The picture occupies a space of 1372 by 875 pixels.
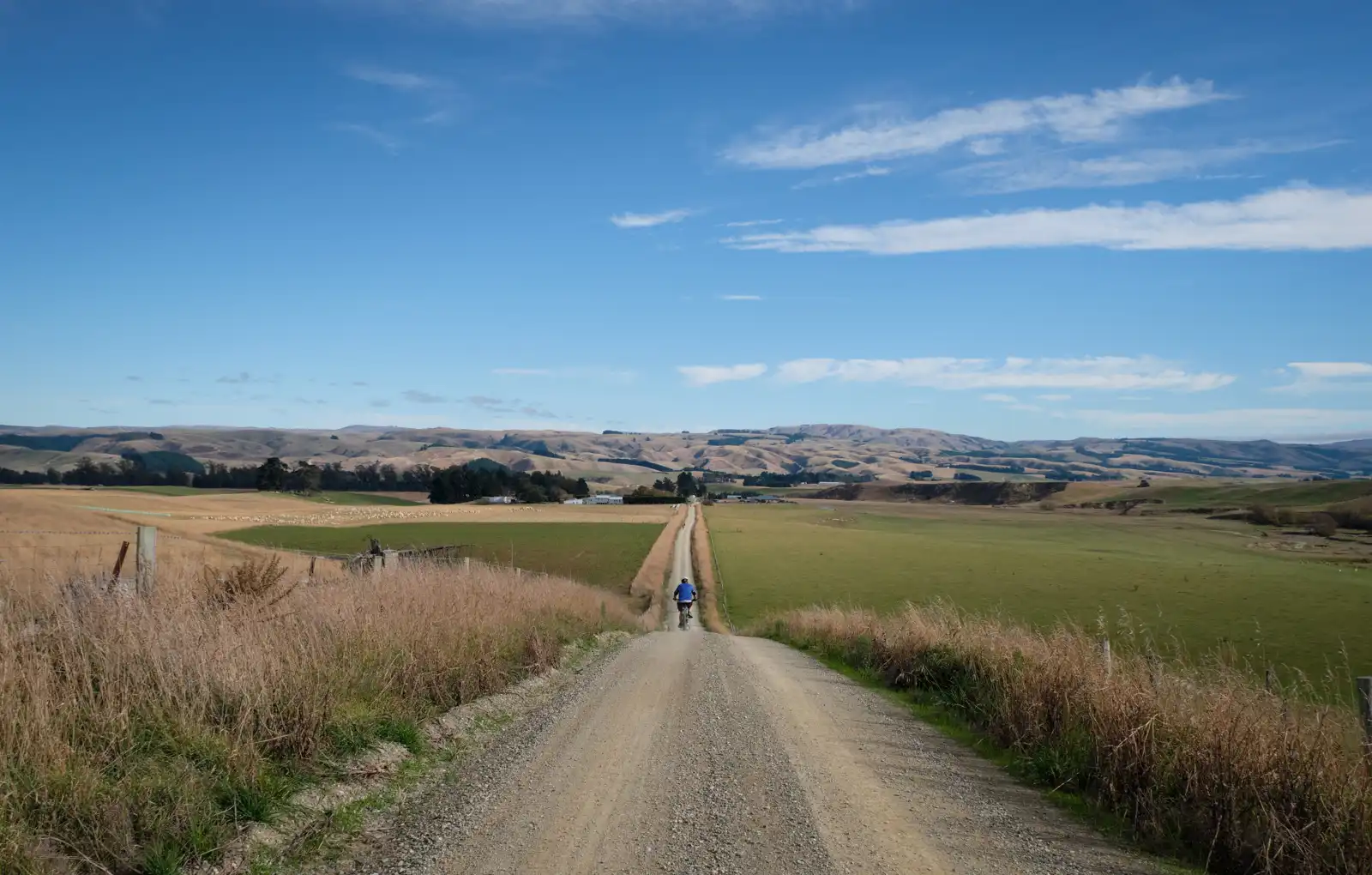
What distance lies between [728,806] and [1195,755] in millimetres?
4191

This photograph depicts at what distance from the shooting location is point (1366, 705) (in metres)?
7.91

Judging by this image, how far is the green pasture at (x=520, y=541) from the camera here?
59531 millimetres

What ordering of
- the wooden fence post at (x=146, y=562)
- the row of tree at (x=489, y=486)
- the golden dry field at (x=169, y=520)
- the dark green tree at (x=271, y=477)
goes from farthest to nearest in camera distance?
the row of tree at (x=489, y=486) → the dark green tree at (x=271, y=477) → the golden dry field at (x=169, y=520) → the wooden fence post at (x=146, y=562)

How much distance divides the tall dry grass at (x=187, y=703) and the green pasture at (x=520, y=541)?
38796 mm

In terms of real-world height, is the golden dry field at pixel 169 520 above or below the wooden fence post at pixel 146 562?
below

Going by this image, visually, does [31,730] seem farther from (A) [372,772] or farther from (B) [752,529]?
(B) [752,529]

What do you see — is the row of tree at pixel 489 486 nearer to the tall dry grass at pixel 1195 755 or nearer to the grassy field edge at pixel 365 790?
the grassy field edge at pixel 365 790

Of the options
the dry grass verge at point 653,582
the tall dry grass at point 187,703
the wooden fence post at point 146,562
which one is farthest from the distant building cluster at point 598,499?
the tall dry grass at point 187,703

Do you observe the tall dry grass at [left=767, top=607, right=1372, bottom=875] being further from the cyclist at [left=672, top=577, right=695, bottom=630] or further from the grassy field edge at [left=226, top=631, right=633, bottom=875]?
the cyclist at [left=672, top=577, right=695, bottom=630]

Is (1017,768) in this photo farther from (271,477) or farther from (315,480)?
(315,480)

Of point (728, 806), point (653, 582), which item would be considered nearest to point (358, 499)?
point (653, 582)

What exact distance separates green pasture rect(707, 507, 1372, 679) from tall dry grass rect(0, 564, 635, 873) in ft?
33.5

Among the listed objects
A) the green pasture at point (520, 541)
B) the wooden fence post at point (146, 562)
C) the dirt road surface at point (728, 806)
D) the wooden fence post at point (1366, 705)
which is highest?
the wooden fence post at point (146, 562)

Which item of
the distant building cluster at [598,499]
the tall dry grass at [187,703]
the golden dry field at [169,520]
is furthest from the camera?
the distant building cluster at [598,499]
